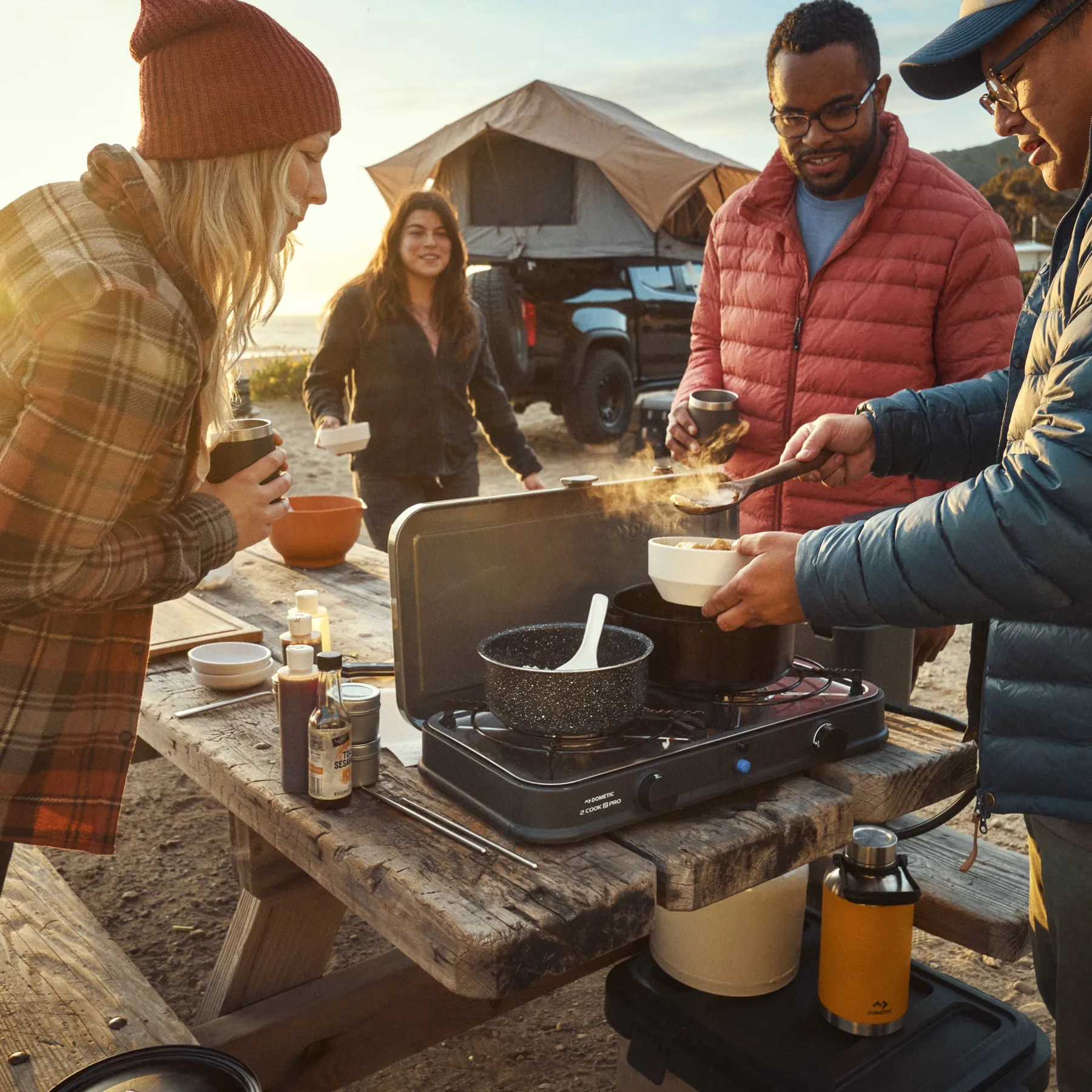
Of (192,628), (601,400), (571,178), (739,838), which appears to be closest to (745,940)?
(739,838)

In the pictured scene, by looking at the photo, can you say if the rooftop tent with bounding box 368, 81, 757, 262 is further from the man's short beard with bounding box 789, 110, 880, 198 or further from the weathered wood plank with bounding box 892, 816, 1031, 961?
the weathered wood plank with bounding box 892, 816, 1031, 961

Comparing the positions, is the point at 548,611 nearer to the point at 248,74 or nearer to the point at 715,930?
the point at 715,930

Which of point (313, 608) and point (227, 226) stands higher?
point (227, 226)

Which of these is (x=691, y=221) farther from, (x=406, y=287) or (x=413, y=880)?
(x=413, y=880)

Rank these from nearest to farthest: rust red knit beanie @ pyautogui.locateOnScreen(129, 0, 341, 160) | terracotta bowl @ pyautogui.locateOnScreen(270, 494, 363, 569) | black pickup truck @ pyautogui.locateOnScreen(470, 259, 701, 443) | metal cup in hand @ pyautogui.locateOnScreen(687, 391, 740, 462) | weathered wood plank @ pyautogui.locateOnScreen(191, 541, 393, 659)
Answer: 1. rust red knit beanie @ pyautogui.locateOnScreen(129, 0, 341, 160)
2. weathered wood plank @ pyautogui.locateOnScreen(191, 541, 393, 659)
3. metal cup in hand @ pyautogui.locateOnScreen(687, 391, 740, 462)
4. terracotta bowl @ pyautogui.locateOnScreen(270, 494, 363, 569)
5. black pickup truck @ pyautogui.locateOnScreen(470, 259, 701, 443)

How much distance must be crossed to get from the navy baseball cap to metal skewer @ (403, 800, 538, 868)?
53.8 inches

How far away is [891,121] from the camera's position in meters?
3.17

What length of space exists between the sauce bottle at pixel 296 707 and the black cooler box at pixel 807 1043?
93 centimetres

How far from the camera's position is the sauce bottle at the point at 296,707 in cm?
165

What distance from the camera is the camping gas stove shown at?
1494 millimetres

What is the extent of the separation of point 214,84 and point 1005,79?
1274 millimetres

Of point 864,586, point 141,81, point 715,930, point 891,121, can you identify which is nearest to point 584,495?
point 864,586

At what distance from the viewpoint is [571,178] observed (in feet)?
42.8

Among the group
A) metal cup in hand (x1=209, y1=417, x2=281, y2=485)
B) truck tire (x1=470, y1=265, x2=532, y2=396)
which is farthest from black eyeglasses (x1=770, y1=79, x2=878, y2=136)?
truck tire (x1=470, y1=265, x2=532, y2=396)
